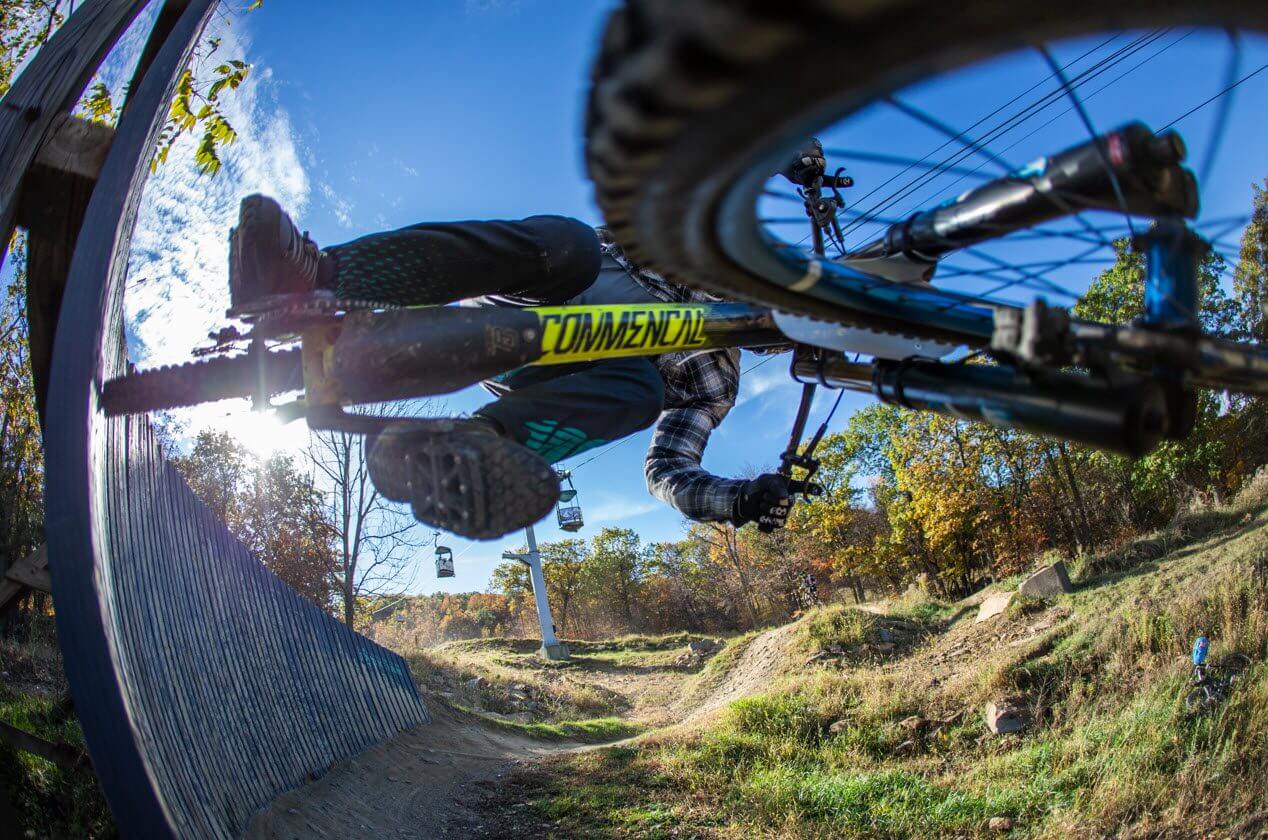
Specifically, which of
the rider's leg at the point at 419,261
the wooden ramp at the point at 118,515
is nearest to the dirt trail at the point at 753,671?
the wooden ramp at the point at 118,515

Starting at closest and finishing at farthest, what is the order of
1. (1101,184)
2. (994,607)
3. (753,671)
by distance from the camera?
(1101,184) < (994,607) < (753,671)

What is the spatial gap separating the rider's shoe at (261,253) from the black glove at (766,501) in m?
1.59

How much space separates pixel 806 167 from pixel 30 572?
4.37 m

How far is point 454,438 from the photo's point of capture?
182 cm

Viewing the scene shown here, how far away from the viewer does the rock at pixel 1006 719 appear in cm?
768

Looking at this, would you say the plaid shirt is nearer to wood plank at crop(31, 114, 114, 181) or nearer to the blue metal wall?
the blue metal wall

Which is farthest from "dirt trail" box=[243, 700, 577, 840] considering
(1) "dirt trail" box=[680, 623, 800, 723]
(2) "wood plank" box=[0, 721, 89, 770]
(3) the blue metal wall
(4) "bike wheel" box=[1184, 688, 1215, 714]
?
(4) "bike wheel" box=[1184, 688, 1215, 714]

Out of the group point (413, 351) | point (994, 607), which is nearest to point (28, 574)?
point (413, 351)

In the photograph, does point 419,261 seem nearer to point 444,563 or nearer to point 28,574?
point 28,574

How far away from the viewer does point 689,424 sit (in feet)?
10.7

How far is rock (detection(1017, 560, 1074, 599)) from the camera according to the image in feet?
43.1

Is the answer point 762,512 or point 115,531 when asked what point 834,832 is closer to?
point 762,512

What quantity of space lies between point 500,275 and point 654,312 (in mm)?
540

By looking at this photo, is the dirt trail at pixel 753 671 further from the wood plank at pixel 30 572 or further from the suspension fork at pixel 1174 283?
the suspension fork at pixel 1174 283
